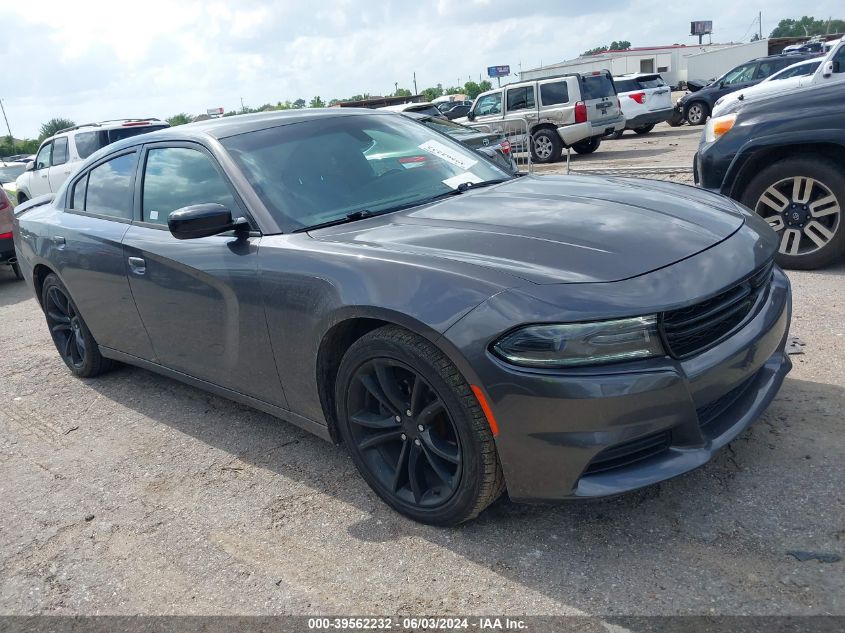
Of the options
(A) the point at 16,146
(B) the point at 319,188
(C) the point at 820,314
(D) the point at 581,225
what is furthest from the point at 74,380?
(A) the point at 16,146

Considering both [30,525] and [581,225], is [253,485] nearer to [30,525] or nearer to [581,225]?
[30,525]

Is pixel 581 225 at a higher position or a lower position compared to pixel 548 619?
higher

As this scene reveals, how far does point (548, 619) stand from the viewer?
7.51 feet

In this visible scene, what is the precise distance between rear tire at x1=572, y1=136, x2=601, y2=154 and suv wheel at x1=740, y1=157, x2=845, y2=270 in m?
12.7

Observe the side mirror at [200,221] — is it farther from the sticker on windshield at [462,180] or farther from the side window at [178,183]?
the sticker on windshield at [462,180]

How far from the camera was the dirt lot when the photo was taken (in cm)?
240

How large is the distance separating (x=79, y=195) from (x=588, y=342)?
3.72 m

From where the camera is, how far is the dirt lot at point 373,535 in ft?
7.88

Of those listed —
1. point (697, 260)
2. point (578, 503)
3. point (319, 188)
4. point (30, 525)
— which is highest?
point (319, 188)

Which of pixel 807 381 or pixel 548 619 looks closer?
pixel 548 619

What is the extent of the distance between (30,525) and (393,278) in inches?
81.0

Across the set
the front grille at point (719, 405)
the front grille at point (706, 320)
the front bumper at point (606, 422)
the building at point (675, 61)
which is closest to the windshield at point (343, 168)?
the front bumper at point (606, 422)

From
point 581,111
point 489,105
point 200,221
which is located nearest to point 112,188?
point 200,221

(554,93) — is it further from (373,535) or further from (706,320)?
(373,535)
